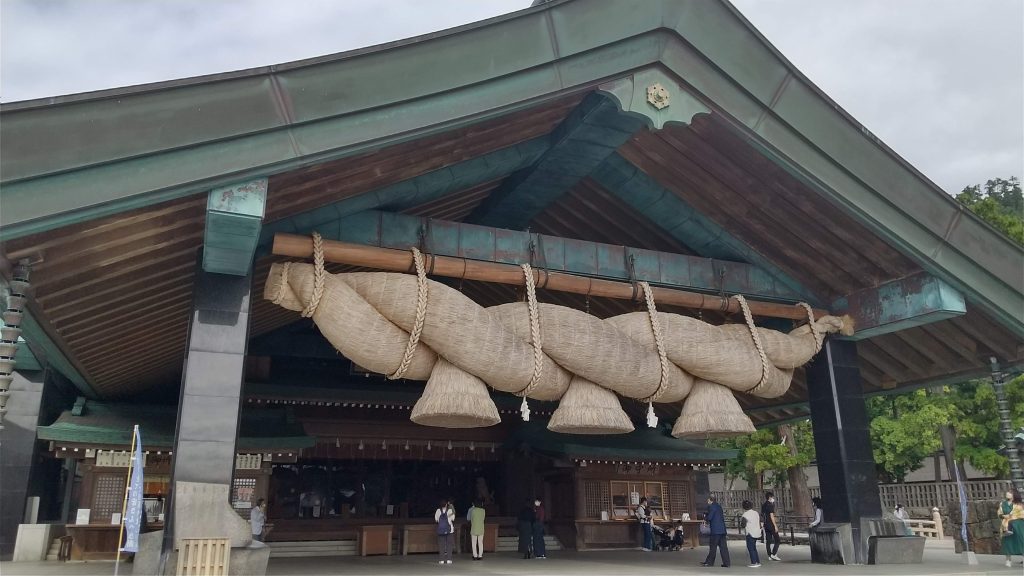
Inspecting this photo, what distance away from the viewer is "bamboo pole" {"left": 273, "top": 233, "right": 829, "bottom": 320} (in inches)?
294

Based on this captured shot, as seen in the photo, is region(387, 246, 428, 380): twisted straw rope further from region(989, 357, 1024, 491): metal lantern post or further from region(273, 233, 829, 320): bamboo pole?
region(989, 357, 1024, 491): metal lantern post

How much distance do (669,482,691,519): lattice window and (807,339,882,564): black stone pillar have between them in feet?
23.7

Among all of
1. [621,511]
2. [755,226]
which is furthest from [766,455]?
[755,226]

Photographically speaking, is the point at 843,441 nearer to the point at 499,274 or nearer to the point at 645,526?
the point at 499,274

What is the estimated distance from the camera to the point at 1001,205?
27672 millimetres

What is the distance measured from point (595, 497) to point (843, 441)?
7129 millimetres

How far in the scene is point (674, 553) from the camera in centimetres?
1482

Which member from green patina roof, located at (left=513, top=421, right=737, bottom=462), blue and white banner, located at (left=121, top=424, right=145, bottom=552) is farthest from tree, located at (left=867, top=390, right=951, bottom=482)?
blue and white banner, located at (left=121, top=424, right=145, bottom=552)

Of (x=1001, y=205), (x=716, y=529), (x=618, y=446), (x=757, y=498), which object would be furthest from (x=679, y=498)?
(x=1001, y=205)

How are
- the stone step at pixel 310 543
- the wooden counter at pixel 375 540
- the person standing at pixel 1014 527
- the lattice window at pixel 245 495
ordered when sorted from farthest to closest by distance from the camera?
the stone step at pixel 310 543 < the wooden counter at pixel 375 540 < the lattice window at pixel 245 495 < the person standing at pixel 1014 527

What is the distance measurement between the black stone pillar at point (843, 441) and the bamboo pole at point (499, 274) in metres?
0.85

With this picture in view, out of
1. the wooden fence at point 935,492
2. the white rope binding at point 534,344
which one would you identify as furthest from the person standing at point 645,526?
the wooden fence at point 935,492

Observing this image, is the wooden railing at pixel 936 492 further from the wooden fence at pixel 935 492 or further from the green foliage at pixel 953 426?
the green foliage at pixel 953 426

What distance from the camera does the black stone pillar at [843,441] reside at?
966 cm
